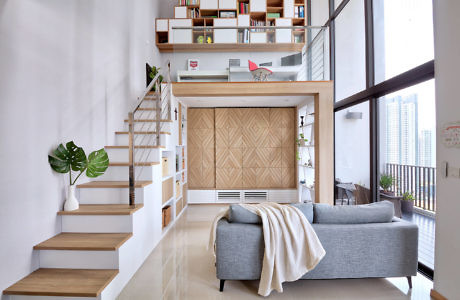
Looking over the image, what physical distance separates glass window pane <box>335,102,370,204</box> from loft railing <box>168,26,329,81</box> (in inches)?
35.1

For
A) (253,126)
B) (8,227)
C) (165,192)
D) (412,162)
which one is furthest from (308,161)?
(8,227)

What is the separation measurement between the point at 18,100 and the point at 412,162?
3.94m

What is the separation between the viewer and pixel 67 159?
252 cm

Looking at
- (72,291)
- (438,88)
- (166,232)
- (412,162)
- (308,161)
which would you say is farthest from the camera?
(308,161)

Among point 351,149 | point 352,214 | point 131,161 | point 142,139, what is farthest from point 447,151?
point 142,139

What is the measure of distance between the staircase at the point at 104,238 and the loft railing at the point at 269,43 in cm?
262

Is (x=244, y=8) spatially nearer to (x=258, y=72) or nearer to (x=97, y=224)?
(x=258, y=72)

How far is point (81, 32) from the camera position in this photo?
10.0ft

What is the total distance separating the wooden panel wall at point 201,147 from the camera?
6355 mm

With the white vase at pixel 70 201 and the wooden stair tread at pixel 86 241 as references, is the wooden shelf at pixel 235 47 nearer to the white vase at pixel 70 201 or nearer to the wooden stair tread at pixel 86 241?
the white vase at pixel 70 201

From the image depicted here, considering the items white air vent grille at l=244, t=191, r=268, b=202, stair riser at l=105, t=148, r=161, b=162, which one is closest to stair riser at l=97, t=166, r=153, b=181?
stair riser at l=105, t=148, r=161, b=162

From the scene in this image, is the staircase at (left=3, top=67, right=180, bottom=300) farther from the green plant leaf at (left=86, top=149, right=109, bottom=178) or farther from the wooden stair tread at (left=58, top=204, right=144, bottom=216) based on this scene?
the green plant leaf at (left=86, top=149, right=109, bottom=178)

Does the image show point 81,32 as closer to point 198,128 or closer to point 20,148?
point 20,148

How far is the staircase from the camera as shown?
6.49 ft
